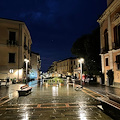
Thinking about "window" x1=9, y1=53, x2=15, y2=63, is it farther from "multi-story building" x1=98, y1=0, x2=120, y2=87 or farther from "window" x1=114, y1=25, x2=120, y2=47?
"window" x1=114, y1=25, x2=120, y2=47

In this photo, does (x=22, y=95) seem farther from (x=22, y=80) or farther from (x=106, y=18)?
(x=106, y=18)

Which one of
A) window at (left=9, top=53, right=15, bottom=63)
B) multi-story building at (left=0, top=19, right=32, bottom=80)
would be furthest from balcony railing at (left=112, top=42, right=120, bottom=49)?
window at (left=9, top=53, right=15, bottom=63)

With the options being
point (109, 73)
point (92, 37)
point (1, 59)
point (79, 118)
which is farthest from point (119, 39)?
point (1, 59)

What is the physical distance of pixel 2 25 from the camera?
23.5 meters

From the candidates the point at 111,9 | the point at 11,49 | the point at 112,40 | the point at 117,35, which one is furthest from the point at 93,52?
the point at 11,49

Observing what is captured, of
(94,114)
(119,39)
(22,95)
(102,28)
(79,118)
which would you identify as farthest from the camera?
(102,28)

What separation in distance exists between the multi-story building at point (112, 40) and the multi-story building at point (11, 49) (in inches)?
592

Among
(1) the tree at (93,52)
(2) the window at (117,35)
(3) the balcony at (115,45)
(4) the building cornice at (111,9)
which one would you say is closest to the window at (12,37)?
(1) the tree at (93,52)

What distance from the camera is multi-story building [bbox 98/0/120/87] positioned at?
1673cm

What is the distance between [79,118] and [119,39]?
14.8 meters

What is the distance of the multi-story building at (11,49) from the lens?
2348 cm

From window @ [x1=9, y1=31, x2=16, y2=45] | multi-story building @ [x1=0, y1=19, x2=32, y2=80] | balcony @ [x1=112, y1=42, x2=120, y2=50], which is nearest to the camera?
balcony @ [x1=112, y1=42, x2=120, y2=50]

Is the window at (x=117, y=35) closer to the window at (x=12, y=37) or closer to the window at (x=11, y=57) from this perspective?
the window at (x=12, y=37)

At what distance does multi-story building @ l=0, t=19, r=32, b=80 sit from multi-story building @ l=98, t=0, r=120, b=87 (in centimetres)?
1503
